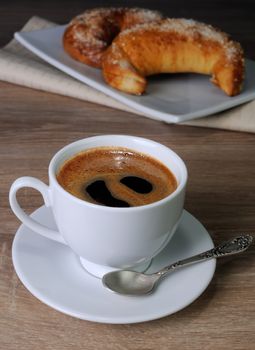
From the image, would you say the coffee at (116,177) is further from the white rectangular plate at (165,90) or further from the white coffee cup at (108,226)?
the white rectangular plate at (165,90)

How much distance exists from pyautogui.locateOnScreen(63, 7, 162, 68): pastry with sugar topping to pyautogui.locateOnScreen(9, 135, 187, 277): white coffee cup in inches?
19.1

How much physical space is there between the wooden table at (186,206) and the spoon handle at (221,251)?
0.02m

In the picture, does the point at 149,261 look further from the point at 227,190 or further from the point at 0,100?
the point at 0,100

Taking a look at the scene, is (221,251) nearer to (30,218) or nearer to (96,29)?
(30,218)

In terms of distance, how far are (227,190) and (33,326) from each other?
325 millimetres

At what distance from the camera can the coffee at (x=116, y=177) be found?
22.7 inches

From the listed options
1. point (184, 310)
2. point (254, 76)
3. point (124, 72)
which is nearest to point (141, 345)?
point (184, 310)

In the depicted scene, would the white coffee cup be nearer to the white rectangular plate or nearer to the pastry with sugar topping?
the white rectangular plate

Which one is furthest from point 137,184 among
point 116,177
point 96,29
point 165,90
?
A: point 96,29

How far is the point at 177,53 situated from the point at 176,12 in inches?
19.5

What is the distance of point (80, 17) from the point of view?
113 centimetres

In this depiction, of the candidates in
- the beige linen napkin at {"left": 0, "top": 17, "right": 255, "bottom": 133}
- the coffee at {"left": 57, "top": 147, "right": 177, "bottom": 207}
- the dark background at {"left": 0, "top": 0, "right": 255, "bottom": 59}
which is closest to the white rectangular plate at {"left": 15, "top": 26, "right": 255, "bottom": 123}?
the beige linen napkin at {"left": 0, "top": 17, "right": 255, "bottom": 133}

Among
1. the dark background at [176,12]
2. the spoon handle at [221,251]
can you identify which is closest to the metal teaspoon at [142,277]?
the spoon handle at [221,251]

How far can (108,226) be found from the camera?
0.54 meters
